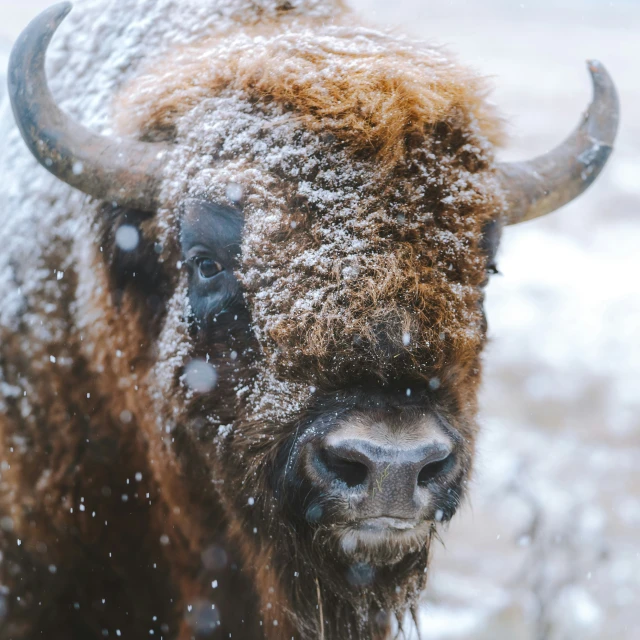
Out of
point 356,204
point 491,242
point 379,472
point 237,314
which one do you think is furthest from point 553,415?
point 379,472

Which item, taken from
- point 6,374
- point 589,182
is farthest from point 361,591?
point 589,182

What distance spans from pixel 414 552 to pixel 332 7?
2.25 metres

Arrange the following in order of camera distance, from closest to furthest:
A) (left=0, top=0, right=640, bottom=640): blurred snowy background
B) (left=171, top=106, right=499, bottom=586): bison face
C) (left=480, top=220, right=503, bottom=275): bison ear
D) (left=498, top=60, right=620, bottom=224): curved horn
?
(left=171, top=106, right=499, bottom=586): bison face < (left=480, top=220, right=503, bottom=275): bison ear < (left=498, top=60, right=620, bottom=224): curved horn < (left=0, top=0, right=640, bottom=640): blurred snowy background

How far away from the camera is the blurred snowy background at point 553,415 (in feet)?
19.0

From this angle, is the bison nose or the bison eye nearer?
the bison nose

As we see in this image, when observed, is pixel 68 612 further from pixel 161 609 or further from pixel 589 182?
pixel 589 182

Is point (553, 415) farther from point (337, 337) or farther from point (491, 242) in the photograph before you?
point (337, 337)

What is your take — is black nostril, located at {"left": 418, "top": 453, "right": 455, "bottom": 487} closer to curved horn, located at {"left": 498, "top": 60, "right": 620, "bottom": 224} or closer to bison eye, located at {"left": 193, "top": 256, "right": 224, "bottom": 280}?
bison eye, located at {"left": 193, "top": 256, "right": 224, "bottom": 280}

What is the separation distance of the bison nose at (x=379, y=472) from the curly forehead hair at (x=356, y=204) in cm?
22

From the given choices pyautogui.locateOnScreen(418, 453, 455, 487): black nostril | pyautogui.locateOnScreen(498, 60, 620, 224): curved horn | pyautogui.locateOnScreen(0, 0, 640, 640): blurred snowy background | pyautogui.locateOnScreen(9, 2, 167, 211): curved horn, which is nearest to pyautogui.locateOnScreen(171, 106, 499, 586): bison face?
pyautogui.locateOnScreen(418, 453, 455, 487): black nostril

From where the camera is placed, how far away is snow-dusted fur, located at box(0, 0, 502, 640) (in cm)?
232

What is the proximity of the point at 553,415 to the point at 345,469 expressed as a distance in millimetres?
7242

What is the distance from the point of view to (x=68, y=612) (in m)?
3.26

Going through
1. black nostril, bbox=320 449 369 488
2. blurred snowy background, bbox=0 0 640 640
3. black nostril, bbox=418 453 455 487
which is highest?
black nostril, bbox=320 449 369 488
